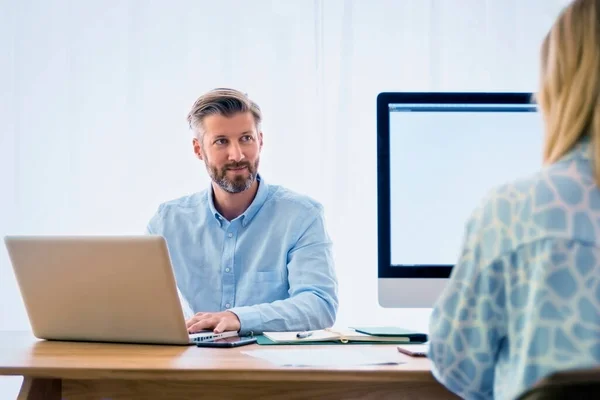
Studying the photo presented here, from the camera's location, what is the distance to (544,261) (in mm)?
933

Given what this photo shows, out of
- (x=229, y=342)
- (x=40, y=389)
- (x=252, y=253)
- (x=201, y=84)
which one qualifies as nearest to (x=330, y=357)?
(x=229, y=342)

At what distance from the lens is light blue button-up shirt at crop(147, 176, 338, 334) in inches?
85.2

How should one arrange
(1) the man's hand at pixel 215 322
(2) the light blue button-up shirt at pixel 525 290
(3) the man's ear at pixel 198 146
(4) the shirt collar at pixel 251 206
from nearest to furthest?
(2) the light blue button-up shirt at pixel 525 290 → (1) the man's hand at pixel 215 322 → (4) the shirt collar at pixel 251 206 → (3) the man's ear at pixel 198 146

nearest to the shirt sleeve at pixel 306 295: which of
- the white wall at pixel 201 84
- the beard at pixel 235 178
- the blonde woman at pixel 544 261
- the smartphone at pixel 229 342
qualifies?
the smartphone at pixel 229 342

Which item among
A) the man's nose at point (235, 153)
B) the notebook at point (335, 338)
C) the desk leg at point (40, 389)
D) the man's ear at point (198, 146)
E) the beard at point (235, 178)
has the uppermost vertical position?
the man's ear at point (198, 146)

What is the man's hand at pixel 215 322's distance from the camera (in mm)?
1685

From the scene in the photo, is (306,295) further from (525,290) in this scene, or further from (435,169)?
(525,290)

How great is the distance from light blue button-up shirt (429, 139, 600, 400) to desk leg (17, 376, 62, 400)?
0.72 meters

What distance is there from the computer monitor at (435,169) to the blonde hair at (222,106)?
0.76m

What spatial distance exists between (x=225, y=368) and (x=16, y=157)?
97.6 inches

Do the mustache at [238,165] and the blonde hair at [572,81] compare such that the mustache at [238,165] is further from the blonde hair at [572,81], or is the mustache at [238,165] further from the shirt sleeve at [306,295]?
the blonde hair at [572,81]

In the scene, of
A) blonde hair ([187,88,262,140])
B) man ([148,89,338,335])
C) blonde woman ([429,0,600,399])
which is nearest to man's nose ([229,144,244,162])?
man ([148,89,338,335])

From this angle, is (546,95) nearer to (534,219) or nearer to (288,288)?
(534,219)

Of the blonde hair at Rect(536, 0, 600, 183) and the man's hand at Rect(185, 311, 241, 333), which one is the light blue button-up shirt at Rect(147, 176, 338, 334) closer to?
the man's hand at Rect(185, 311, 241, 333)
